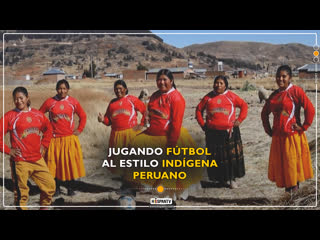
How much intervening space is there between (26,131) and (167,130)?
2.09m

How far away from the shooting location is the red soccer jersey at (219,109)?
7023 millimetres

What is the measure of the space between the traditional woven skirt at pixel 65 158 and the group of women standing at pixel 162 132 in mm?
15

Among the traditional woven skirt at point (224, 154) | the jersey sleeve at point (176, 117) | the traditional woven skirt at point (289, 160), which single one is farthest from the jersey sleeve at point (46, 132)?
the traditional woven skirt at point (289, 160)

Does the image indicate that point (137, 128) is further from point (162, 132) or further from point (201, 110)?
point (201, 110)

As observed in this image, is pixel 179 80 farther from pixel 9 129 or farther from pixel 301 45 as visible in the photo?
pixel 9 129

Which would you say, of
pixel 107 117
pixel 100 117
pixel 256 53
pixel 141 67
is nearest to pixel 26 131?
pixel 100 117

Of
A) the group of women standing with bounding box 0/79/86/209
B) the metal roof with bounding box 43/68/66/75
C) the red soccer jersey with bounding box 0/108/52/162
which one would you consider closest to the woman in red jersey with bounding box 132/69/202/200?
the group of women standing with bounding box 0/79/86/209

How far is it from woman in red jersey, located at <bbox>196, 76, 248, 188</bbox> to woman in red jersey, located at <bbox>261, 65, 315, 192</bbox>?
0.44 m

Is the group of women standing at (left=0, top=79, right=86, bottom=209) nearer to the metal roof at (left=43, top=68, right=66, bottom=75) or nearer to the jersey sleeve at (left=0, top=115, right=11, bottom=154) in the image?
the jersey sleeve at (left=0, top=115, right=11, bottom=154)

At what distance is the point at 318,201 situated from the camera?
22.9 feet

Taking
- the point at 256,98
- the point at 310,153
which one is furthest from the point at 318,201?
the point at 256,98

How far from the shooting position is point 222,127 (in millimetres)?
7078

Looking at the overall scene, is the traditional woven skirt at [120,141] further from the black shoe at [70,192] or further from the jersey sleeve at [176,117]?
the black shoe at [70,192]

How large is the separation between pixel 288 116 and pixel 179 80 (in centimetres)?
167
